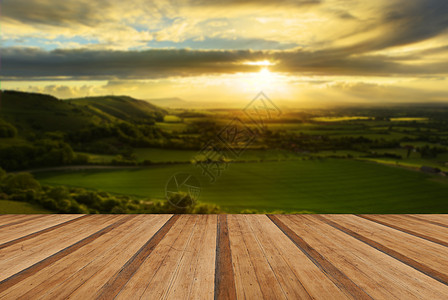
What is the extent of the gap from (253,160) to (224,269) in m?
15.2

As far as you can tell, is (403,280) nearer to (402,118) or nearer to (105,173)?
(402,118)

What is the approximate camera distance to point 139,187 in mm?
12969

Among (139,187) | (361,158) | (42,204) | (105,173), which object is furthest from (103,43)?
(361,158)

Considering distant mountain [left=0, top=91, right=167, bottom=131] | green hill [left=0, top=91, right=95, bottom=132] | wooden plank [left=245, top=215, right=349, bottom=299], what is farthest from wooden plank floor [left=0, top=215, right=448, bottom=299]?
green hill [left=0, top=91, right=95, bottom=132]

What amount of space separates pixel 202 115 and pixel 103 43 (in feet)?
25.4

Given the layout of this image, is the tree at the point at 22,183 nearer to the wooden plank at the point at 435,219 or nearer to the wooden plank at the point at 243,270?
the wooden plank at the point at 243,270

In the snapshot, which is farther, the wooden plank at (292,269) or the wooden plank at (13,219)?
the wooden plank at (13,219)

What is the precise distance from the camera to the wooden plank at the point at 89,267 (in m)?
1.61

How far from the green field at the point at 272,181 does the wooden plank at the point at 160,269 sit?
6.03 metres

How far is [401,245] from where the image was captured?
100 inches

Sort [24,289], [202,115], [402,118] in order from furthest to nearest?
[202,115], [402,118], [24,289]

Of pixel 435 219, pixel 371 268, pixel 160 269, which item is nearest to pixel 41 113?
pixel 160 269

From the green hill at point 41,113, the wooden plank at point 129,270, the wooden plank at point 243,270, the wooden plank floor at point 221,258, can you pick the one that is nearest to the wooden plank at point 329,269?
the wooden plank floor at point 221,258

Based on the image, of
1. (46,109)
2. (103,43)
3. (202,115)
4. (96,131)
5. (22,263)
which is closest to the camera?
(22,263)
